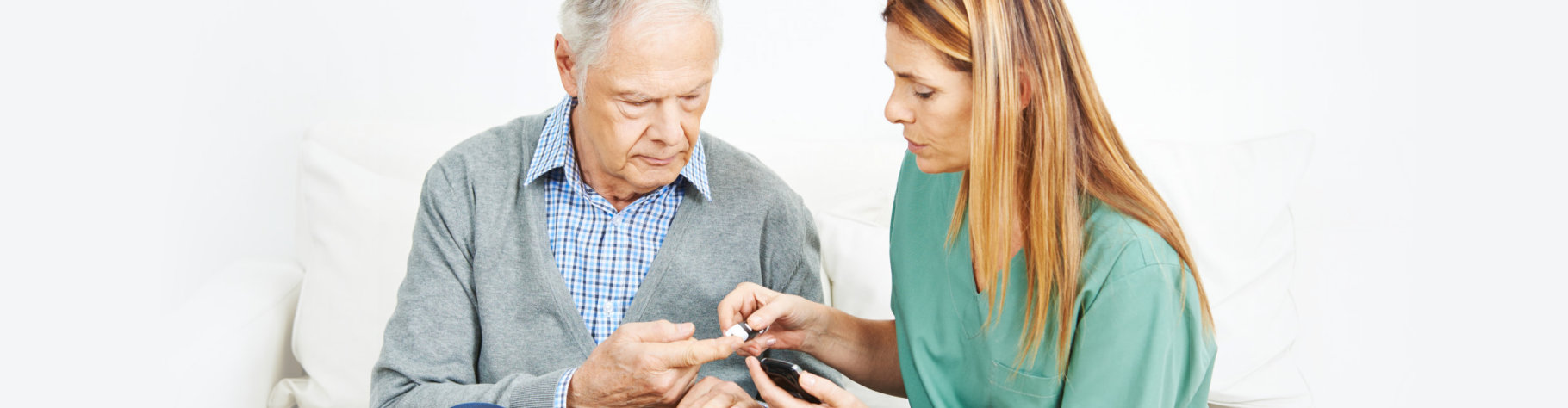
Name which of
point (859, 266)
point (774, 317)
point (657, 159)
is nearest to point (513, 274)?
point (657, 159)

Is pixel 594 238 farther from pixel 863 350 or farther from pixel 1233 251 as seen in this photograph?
pixel 1233 251

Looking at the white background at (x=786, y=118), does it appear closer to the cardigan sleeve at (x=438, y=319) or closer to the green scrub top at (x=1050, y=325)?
the cardigan sleeve at (x=438, y=319)

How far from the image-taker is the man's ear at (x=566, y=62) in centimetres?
149

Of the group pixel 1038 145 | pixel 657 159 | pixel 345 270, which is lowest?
pixel 345 270

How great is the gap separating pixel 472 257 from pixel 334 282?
504mm

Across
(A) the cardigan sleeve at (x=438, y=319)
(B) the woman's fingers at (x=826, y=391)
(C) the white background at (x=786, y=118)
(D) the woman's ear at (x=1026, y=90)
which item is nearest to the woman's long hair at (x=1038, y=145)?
(D) the woman's ear at (x=1026, y=90)

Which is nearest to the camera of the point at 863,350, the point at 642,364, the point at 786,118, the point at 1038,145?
the point at 1038,145

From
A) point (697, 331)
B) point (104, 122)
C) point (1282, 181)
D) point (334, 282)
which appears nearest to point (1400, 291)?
point (1282, 181)

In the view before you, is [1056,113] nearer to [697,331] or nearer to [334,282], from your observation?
[697,331]

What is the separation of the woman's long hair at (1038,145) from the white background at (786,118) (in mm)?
875

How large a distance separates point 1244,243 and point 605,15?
124 cm

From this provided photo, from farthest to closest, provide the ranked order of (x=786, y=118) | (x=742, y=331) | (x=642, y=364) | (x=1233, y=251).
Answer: (x=786, y=118), (x=1233, y=251), (x=742, y=331), (x=642, y=364)

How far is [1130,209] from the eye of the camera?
1.25m

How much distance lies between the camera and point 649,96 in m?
1.40
